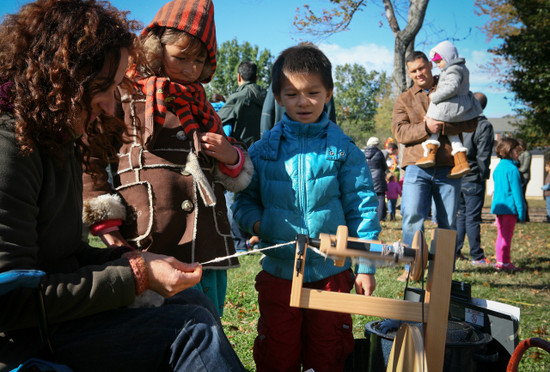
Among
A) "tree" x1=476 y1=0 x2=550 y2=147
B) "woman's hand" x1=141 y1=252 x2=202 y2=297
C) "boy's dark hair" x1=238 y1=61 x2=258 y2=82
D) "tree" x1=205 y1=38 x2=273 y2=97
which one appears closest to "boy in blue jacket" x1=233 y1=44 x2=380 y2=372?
"woman's hand" x1=141 y1=252 x2=202 y2=297

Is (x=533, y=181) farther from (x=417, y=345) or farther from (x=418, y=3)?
(x=417, y=345)

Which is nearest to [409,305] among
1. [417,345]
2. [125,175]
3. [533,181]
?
[417,345]

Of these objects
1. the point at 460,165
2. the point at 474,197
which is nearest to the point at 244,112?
the point at 460,165

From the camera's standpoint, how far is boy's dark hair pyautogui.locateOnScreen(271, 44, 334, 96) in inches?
91.1

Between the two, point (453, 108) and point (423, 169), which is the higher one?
point (453, 108)

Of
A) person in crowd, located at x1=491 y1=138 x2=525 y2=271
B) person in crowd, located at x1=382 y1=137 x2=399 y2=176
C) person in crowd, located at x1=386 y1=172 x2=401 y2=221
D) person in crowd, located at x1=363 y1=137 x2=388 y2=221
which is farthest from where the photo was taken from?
person in crowd, located at x1=382 y1=137 x2=399 y2=176

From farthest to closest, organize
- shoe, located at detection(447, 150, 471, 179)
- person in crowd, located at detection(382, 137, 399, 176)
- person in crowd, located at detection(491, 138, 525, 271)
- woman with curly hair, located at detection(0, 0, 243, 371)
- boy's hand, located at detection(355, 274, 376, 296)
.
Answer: person in crowd, located at detection(382, 137, 399, 176) < person in crowd, located at detection(491, 138, 525, 271) < shoe, located at detection(447, 150, 471, 179) < boy's hand, located at detection(355, 274, 376, 296) < woman with curly hair, located at detection(0, 0, 243, 371)

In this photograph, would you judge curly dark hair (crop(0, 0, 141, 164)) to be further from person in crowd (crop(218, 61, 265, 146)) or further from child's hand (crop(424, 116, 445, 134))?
person in crowd (crop(218, 61, 265, 146))

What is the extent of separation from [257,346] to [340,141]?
1076mm

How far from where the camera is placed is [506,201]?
630 centimetres

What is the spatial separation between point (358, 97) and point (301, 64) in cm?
6591

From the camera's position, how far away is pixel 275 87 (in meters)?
2.43

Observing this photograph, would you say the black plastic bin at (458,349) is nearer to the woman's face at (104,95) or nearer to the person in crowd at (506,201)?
the woman's face at (104,95)

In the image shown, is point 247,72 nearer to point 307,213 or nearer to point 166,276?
point 307,213
